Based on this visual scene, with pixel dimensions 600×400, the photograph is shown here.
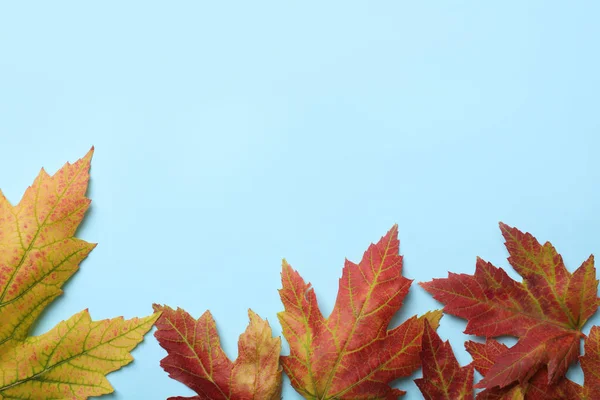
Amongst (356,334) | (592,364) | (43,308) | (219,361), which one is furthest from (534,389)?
(43,308)

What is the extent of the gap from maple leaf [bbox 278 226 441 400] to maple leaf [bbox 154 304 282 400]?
3 centimetres

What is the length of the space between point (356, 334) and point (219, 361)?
20cm

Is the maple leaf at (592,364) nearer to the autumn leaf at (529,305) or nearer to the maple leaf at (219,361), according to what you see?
the autumn leaf at (529,305)

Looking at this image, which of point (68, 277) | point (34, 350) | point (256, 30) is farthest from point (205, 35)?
point (34, 350)

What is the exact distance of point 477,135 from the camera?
3.03 feet

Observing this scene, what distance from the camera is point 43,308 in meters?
0.84

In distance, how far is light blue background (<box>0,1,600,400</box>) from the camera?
914mm

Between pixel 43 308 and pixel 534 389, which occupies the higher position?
pixel 43 308

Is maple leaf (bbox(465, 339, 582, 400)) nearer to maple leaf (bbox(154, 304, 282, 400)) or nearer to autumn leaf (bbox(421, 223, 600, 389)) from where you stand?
autumn leaf (bbox(421, 223, 600, 389))

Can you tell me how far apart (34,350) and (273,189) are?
43 cm

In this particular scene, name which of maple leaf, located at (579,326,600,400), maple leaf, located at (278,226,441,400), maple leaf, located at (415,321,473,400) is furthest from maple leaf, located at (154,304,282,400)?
maple leaf, located at (579,326,600,400)

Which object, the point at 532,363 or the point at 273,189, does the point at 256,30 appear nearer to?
the point at 273,189

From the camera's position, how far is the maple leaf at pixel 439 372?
82cm

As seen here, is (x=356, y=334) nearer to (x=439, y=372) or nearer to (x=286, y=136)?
(x=439, y=372)
